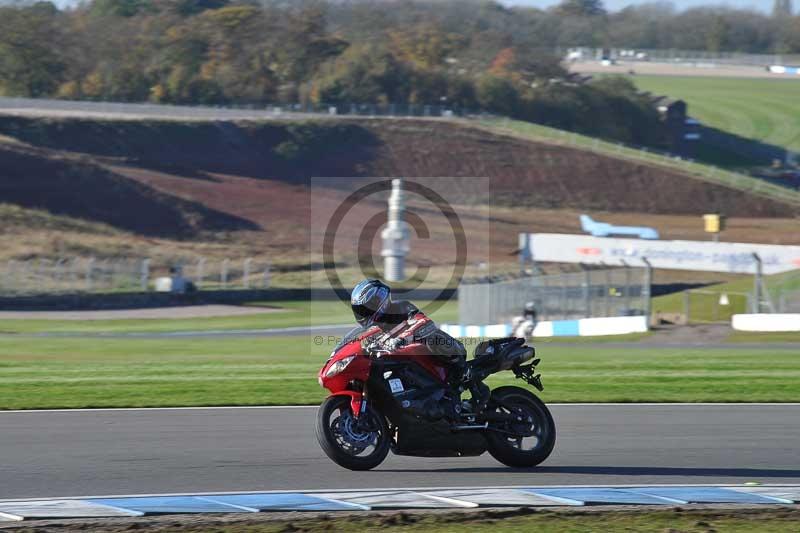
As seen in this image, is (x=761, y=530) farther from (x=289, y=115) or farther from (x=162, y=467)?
(x=289, y=115)

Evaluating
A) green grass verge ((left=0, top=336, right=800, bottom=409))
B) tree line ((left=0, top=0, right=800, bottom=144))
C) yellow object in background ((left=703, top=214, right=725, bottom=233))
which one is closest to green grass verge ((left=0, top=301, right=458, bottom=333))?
Result: green grass verge ((left=0, top=336, right=800, bottom=409))

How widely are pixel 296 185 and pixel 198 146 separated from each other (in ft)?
23.8

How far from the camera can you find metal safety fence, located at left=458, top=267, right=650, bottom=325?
31.9 meters

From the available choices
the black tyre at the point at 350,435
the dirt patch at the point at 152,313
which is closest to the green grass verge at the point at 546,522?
the black tyre at the point at 350,435

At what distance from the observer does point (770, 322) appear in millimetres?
31297

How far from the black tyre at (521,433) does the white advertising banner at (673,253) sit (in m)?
34.8

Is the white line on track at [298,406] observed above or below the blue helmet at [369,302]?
below

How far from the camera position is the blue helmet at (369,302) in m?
9.53

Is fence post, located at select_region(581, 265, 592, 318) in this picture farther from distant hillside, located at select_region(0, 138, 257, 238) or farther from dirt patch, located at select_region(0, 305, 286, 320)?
distant hillside, located at select_region(0, 138, 257, 238)

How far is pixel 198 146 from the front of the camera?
260ft

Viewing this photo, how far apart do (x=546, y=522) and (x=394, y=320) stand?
2416 millimetres

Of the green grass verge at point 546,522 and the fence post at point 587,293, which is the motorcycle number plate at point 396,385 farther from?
the fence post at point 587,293

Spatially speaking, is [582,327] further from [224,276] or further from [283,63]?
[283,63]

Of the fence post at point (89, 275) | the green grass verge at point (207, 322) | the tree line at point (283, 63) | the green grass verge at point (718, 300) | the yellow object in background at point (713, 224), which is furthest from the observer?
the tree line at point (283, 63)
